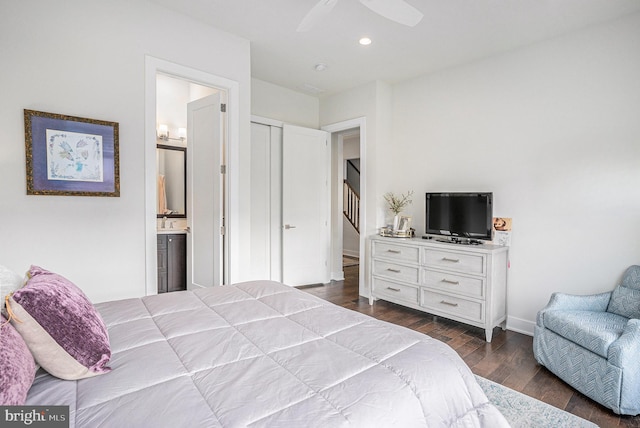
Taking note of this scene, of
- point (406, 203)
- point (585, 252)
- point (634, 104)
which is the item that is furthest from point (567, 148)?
point (406, 203)

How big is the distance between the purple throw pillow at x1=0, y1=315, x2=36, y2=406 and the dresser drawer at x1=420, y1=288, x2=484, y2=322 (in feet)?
10.7

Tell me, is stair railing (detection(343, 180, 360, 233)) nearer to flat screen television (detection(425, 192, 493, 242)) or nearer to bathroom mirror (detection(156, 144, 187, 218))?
flat screen television (detection(425, 192, 493, 242))

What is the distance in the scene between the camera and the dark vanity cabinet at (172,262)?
411cm

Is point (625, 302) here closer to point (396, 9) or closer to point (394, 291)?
point (394, 291)

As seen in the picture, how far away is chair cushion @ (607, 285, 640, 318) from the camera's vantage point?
2422 millimetres

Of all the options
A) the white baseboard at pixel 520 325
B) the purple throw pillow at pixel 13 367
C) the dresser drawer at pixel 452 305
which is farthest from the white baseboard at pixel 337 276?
the purple throw pillow at pixel 13 367

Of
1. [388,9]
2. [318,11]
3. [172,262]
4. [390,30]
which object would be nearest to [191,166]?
[172,262]

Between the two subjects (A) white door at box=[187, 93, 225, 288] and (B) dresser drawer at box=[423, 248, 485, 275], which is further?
(A) white door at box=[187, 93, 225, 288]

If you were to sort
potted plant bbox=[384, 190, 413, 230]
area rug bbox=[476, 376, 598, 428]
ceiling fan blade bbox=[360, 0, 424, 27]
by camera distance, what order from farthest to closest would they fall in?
1. potted plant bbox=[384, 190, 413, 230]
2. ceiling fan blade bbox=[360, 0, 424, 27]
3. area rug bbox=[476, 376, 598, 428]

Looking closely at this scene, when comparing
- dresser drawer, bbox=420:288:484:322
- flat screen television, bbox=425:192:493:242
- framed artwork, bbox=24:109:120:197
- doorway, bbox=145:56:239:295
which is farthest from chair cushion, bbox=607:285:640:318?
framed artwork, bbox=24:109:120:197

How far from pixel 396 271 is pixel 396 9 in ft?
8.79

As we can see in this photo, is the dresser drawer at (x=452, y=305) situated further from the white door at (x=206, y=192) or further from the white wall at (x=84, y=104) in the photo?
the white wall at (x=84, y=104)

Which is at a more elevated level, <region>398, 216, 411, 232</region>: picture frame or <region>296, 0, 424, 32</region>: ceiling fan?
<region>296, 0, 424, 32</region>: ceiling fan

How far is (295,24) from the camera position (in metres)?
2.98
